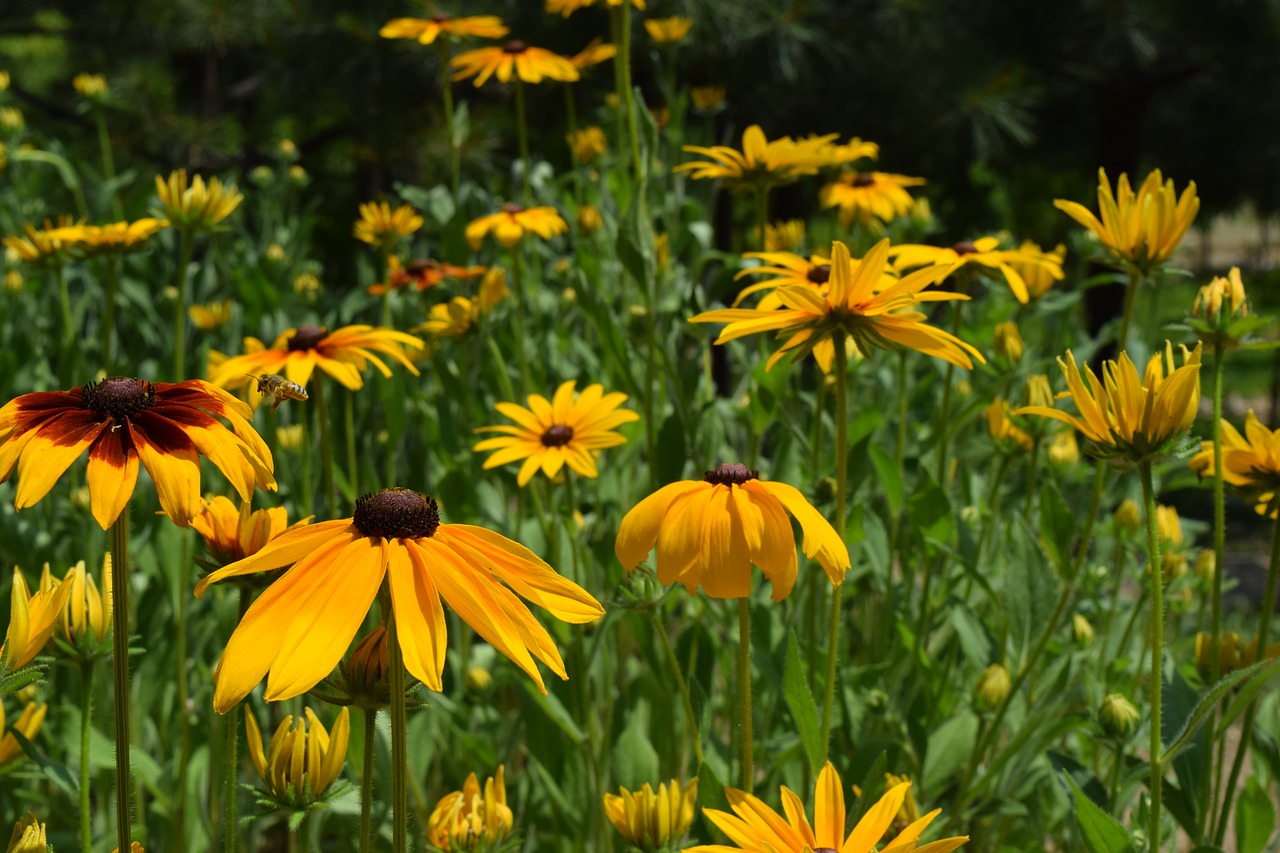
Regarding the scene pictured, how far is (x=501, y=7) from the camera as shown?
3.97 m

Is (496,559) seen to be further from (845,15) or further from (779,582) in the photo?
(845,15)

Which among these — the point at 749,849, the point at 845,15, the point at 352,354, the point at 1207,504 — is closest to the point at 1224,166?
the point at 1207,504

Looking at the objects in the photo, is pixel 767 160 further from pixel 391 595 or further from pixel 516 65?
pixel 391 595

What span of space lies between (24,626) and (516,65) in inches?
60.4

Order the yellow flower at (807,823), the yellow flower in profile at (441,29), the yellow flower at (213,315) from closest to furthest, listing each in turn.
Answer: the yellow flower at (807,823)
the yellow flower in profile at (441,29)
the yellow flower at (213,315)

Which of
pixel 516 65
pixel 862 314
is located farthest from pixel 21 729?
pixel 516 65

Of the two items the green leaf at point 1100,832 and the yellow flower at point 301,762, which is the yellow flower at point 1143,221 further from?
the yellow flower at point 301,762

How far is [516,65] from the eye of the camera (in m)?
2.12

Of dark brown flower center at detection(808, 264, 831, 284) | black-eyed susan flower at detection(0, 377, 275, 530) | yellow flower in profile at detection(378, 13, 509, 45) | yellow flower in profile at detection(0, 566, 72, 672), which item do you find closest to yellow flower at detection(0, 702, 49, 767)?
yellow flower in profile at detection(0, 566, 72, 672)

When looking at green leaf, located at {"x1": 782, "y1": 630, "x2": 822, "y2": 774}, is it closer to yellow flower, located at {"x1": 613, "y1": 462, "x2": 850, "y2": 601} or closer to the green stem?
yellow flower, located at {"x1": 613, "y1": 462, "x2": 850, "y2": 601}

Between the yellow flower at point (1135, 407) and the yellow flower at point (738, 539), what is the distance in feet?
0.62

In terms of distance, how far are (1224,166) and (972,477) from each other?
191 inches

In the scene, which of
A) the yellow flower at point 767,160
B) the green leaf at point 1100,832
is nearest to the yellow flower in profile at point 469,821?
the green leaf at point 1100,832

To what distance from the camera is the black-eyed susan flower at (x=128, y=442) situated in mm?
685
